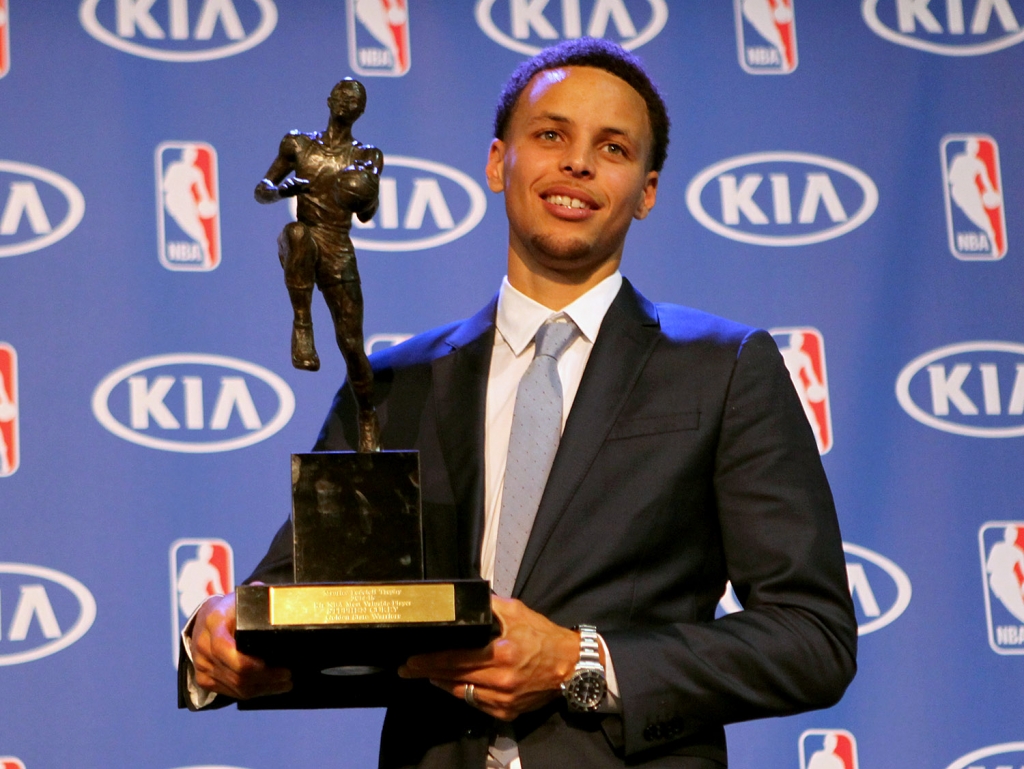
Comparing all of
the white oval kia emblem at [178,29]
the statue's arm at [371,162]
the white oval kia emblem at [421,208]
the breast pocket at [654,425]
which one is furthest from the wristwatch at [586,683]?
the white oval kia emblem at [178,29]

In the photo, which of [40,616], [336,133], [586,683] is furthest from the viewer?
[40,616]

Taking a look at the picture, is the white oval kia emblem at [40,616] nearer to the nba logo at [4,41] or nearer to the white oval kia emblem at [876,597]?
the nba logo at [4,41]

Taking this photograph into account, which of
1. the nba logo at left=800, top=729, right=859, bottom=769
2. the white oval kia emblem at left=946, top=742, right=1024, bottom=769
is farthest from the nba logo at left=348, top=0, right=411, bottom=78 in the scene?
the white oval kia emblem at left=946, top=742, right=1024, bottom=769

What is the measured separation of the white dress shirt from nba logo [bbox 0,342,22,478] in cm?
120

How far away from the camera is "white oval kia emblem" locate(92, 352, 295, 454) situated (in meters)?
3.06

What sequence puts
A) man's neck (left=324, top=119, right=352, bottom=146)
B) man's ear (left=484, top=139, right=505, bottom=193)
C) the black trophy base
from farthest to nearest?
man's ear (left=484, top=139, right=505, bottom=193)
man's neck (left=324, top=119, right=352, bottom=146)
the black trophy base

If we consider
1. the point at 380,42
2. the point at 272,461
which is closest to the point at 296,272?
the point at 272,461

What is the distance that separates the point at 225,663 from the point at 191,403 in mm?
1244

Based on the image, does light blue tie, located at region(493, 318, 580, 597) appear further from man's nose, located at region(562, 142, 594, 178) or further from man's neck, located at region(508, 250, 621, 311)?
man's nose, located at region(562, 142, 594, 178)

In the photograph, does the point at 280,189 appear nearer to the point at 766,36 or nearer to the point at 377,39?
the point at 377,39

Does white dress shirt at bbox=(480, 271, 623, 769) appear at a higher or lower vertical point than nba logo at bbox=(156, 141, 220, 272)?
lower

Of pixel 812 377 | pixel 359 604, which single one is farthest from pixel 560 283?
Result: pixel 812 377

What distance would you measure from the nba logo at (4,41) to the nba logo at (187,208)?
0.38 meters

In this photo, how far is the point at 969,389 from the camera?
325 cm
